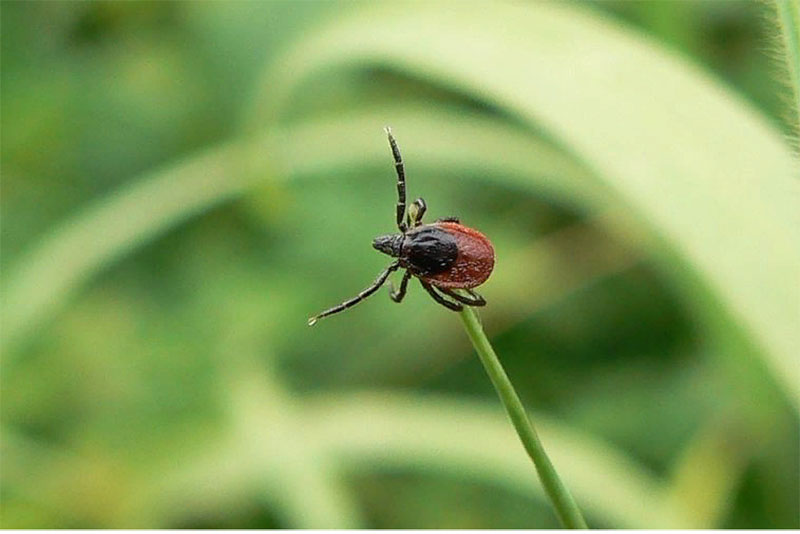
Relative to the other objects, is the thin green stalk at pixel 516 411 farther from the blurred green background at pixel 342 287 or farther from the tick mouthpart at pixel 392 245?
the blurred green background at pixel 342 287

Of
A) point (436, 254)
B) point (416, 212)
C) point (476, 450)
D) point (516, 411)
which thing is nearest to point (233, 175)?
point (476, 450)

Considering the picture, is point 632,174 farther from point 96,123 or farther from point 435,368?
point 96,123

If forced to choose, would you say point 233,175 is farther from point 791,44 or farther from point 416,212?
point 791,44

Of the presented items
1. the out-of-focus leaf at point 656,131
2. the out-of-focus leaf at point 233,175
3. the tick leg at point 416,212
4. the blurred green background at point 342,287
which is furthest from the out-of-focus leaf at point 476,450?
the tick leg at point 416,212

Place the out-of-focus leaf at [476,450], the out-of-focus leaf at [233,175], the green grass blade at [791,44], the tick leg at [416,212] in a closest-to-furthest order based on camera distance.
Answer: the green grass blade at [791,44] → the tick leg at [416,212] → the out-of-focus leaf at [476,450] → the out-of-focus leaf at [233,175]

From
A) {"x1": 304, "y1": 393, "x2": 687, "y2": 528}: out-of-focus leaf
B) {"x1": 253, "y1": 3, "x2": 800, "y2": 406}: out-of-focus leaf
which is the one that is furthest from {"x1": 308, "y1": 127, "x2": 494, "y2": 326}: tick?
{"x1": 304, "y1": 393, "x2": 687, "y2": 528}: out-of-focus leaf

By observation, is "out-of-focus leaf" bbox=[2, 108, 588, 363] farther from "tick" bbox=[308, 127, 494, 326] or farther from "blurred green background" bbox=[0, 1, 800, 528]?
"tick" bbox=[308, 127, 494, 326]

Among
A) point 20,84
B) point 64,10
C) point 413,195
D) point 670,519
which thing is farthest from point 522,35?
point 64,10
